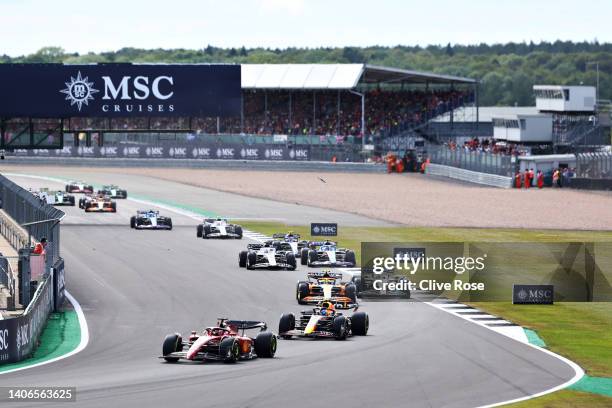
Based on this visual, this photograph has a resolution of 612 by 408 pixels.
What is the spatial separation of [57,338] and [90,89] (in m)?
25.2

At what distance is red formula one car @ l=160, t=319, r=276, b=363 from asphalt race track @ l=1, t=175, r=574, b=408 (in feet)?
0.94

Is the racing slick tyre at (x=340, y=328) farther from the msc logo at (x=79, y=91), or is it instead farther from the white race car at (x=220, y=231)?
the msc logo at (x=79, y=91)

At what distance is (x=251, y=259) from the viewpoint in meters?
40.1

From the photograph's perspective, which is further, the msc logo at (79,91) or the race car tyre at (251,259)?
the msc logo at (79,91)

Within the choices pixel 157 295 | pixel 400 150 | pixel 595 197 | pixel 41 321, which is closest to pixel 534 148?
pixel 400 150

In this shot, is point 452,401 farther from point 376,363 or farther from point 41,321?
point 41,321

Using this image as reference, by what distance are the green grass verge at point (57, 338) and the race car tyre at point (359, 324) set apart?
5797mm

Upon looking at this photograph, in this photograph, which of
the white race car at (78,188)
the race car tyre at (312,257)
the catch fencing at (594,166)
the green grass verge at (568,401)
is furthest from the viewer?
the catch fencing at (594,166)

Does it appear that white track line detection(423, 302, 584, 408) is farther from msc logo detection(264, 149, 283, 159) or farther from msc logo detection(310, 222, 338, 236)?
msc logo detection(264, 149, 283, 159)

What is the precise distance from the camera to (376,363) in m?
24.0

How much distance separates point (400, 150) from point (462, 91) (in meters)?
19.2

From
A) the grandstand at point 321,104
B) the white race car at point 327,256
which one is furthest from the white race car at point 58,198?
the grandstand at point 321,104

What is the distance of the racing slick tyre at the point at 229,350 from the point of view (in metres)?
23.5

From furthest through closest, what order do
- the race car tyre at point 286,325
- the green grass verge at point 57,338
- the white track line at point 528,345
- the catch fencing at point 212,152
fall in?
the catch fencing at point 212,152, the race car tyre at point 286,325, the green grass verge at point 57,338, the white track line at point 528,345
